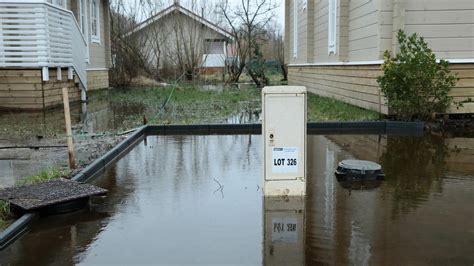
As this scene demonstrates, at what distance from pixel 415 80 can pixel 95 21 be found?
16.8 metres

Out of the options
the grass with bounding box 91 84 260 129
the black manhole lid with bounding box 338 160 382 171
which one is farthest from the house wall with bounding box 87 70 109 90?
the black manhole lid with bounding box 338 160 382 171

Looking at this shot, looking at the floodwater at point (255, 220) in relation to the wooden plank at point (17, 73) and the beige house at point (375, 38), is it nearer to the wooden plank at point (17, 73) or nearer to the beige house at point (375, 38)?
the beige house at point (375, 38)

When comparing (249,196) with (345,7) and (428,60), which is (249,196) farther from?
(345,7)

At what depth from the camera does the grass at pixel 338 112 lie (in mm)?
11633

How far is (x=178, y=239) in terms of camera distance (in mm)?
4336

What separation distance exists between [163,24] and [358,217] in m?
27.3

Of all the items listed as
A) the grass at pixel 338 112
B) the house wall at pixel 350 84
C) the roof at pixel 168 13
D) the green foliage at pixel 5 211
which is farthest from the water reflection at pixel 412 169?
the roof at pixel 168 13

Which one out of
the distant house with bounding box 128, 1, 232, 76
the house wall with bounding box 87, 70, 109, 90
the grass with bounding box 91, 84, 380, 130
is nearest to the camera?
the grass with bounding box 91, 84, 380, 130

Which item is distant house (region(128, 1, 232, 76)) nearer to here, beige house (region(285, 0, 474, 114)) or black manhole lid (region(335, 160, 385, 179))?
beige house (region(285, 0, 474, 114))

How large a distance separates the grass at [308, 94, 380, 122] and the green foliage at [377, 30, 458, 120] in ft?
3.05

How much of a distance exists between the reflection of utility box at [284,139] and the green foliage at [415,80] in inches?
220

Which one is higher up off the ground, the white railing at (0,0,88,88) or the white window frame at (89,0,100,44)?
the white window frame at (89,0,100,44)

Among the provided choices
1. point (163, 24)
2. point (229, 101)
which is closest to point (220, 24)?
point (163, 24)

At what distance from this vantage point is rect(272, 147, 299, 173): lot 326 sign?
5430 millimetres
